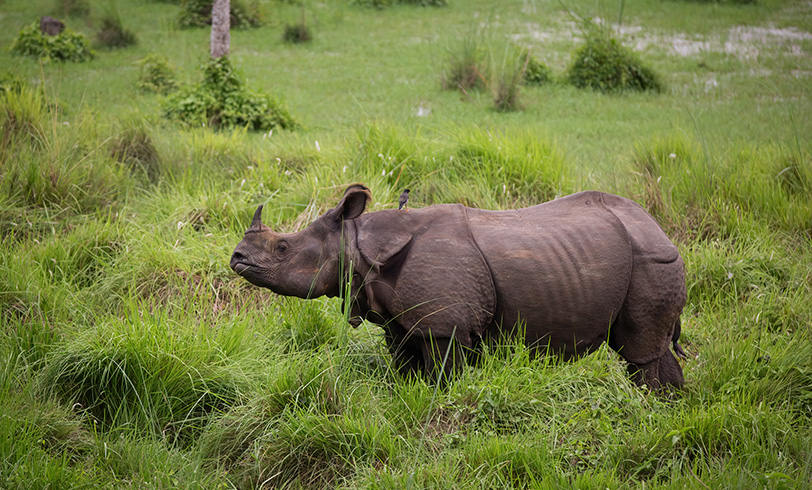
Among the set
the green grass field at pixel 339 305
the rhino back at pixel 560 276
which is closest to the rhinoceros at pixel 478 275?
the rhino back at pixel 560 276

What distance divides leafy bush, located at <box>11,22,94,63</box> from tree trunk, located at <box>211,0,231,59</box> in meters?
3.53

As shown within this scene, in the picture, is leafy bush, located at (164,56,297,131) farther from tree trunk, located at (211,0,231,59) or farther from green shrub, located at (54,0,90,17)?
green shrub, located at (54,0,90,17)

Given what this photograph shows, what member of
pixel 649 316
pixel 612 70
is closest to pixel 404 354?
pixel 649 316

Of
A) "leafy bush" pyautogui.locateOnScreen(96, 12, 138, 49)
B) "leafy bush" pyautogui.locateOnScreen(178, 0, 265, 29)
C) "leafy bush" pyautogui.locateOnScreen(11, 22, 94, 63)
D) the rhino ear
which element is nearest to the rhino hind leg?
the rhino ear

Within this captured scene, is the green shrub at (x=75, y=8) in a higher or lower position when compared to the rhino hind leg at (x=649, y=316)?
higher

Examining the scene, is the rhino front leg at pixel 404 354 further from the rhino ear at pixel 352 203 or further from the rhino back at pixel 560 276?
the rhino ear at pixel 352 203

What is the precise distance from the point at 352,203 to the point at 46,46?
10462mm

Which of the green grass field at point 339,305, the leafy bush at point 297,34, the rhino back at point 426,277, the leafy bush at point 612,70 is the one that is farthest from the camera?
the leafy bush at point 297,34

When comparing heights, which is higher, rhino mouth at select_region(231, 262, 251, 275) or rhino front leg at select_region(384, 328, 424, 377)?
rhino mouth at select_region(231, 262, 251, 275)

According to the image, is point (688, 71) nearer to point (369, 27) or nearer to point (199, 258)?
point (369, 27)

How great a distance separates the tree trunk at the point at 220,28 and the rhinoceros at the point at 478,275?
6977mm

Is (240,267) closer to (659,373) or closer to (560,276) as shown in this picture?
(560,276)

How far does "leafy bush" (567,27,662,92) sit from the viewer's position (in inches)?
445

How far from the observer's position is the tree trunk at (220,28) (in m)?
10.1
